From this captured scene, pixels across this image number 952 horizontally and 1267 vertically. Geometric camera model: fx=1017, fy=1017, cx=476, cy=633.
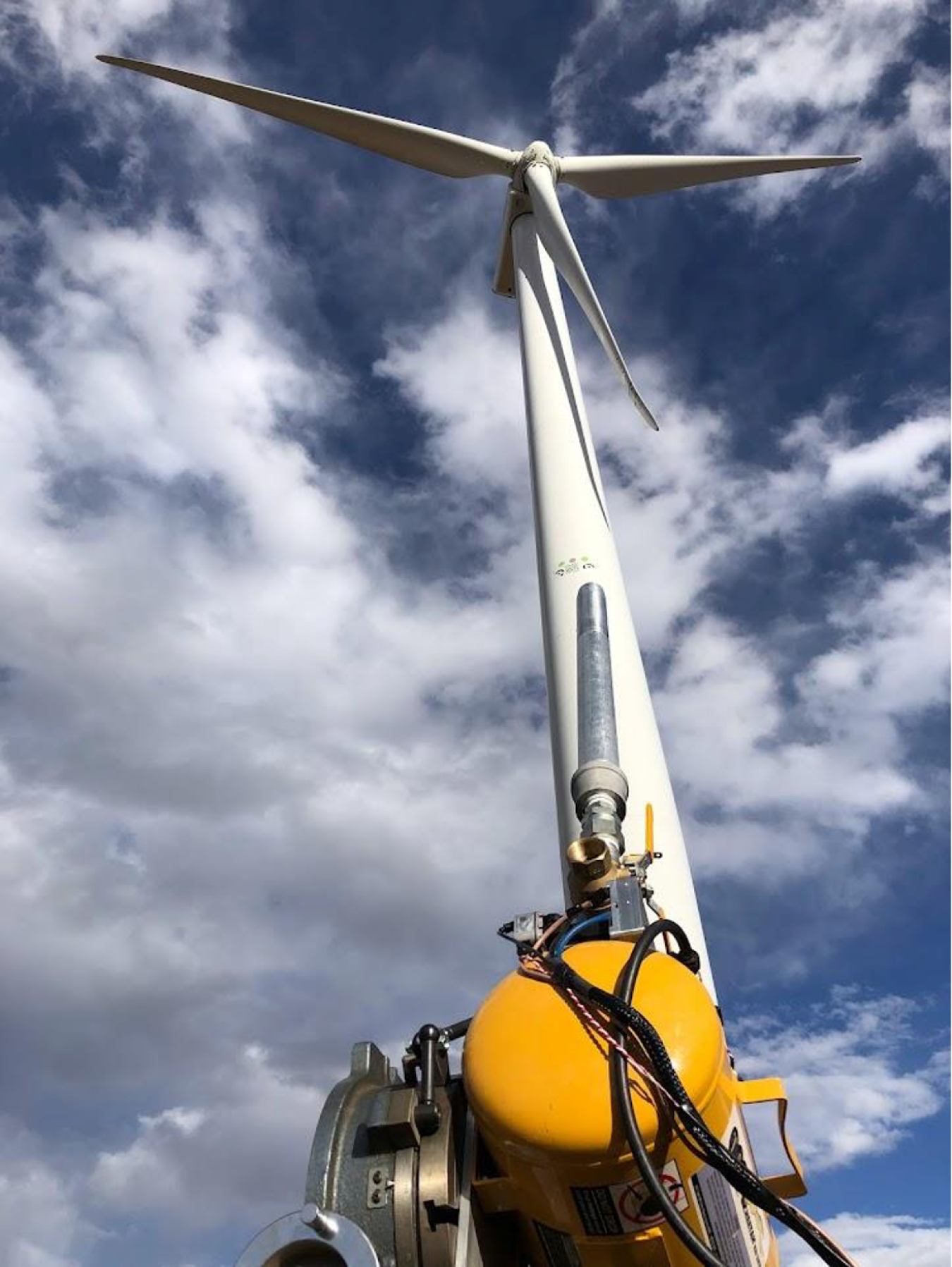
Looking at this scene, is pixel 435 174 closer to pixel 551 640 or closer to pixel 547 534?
pixel 547 534

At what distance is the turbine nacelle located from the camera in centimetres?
1631

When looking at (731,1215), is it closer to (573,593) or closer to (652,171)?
(573,593)

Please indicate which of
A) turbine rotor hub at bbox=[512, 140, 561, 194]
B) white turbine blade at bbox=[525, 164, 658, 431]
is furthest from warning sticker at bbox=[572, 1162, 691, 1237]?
turbine rotor hub at bbox=[512, 140, 561, 194]

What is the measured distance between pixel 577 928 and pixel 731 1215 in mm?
1399

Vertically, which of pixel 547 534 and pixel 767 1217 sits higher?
pixel 547 534

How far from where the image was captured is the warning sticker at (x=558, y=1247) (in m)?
4.24

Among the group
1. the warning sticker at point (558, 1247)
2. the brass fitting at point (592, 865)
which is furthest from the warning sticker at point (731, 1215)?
the brass fitting at point (592, 865)

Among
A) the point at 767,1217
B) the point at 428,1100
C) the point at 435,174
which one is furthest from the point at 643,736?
the point at 435,174

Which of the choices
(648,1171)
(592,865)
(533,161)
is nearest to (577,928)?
(592,865)

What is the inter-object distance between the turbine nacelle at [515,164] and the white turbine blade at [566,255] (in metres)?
0.02

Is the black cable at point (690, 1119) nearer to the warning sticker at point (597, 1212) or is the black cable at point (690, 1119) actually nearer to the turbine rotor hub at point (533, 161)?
the warning sticker at point (597, 1212)

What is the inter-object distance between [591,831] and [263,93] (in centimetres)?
1521

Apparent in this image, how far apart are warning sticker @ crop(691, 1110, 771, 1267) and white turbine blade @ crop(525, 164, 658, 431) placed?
1239 cm

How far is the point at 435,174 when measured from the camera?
18.2m
